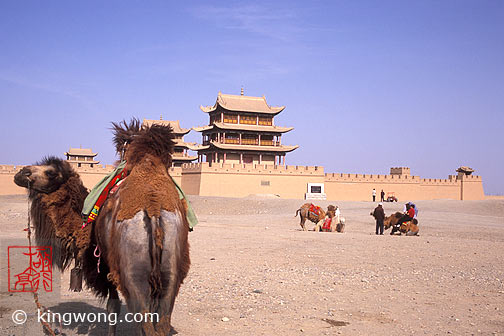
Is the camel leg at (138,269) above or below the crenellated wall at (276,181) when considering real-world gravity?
below

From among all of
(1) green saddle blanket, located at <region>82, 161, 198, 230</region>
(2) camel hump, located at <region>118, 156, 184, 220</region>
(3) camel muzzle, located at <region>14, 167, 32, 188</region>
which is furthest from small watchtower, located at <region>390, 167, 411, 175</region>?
(3) camel muzzle, located at <region>14, 167, 32, 188</region>

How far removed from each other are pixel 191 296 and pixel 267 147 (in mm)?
42757

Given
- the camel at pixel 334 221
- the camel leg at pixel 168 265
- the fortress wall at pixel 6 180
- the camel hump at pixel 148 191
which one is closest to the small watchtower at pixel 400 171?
the camel at pixel 334 221

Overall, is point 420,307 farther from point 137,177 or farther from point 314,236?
point 314,236

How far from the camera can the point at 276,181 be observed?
45562 mm

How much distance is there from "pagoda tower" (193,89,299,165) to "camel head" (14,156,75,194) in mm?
43657

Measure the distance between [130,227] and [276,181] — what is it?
42.2 meters

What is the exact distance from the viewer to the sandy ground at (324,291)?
5.64 m

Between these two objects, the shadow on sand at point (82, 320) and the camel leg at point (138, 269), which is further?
the shadow on sand at point (82, 320)

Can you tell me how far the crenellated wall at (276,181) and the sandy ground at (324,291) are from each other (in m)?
29.0

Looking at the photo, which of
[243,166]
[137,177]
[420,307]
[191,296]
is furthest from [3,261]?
[243,166]

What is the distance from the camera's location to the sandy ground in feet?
18.5

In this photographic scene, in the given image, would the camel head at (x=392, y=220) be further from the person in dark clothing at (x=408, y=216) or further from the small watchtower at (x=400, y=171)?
the small watchtower at (x=400, y=171)

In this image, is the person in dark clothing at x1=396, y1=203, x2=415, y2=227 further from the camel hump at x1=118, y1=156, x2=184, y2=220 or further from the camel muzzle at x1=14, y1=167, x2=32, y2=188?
the camel muzzle at x1=14, y1=167, x2=32, y2=188
